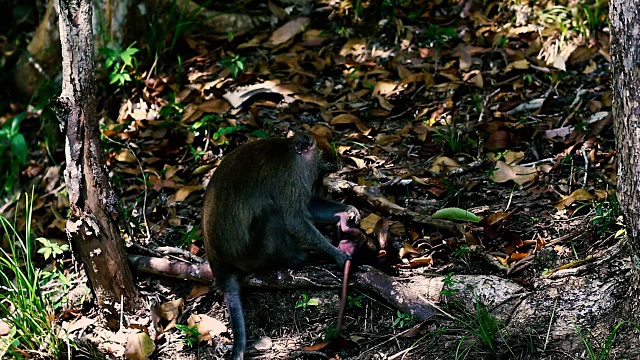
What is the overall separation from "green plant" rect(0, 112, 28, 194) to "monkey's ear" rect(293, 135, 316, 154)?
2.64 meters

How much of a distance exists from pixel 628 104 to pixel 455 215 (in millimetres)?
1615

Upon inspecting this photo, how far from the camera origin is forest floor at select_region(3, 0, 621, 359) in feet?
14.7

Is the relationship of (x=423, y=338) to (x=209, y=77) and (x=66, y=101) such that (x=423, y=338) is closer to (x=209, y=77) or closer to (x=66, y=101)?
(x=66, y=101)

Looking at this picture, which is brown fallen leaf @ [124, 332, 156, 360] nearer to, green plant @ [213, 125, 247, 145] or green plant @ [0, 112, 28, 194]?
green plant @ [213, 125, 247, 145]

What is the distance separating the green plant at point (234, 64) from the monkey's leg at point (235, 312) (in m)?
2.43

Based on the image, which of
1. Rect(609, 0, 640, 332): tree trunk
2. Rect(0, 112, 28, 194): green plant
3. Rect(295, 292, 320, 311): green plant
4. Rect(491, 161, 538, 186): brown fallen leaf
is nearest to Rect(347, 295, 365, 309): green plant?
Rect(295, 292, 320, 311): green plant

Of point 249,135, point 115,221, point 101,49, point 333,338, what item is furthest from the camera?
point 101,49

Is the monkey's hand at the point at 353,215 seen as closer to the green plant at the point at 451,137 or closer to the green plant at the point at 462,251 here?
the green plant at the point at 462,251

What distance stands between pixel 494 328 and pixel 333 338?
874 mm

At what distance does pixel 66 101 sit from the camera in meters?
4.33

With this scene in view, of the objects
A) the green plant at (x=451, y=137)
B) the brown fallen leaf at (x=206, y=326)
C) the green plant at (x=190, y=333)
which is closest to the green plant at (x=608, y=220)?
the green plant at (x=451, y=137)

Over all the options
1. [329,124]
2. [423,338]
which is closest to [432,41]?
[329,124]

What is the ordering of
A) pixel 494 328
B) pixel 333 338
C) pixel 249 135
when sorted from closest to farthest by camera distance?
pixel 494 328 → pixel 333 338 → pixel 249 135

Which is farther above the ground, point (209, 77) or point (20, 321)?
point (209, 77)
